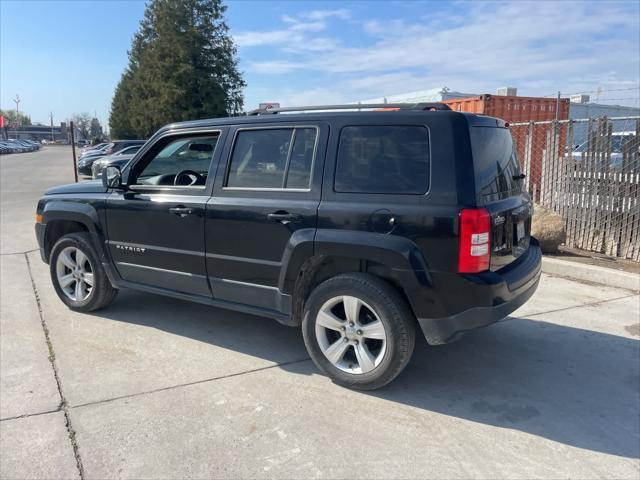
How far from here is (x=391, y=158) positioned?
3439 millimetres

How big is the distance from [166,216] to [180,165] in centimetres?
57

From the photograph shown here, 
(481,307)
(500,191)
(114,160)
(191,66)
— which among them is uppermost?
(191,66)

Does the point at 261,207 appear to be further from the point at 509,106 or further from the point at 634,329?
the point at 509,106

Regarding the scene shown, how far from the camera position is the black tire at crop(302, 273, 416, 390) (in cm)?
340

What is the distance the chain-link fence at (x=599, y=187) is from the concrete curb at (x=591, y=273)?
927 mm

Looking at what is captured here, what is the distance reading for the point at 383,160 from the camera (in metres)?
3.46

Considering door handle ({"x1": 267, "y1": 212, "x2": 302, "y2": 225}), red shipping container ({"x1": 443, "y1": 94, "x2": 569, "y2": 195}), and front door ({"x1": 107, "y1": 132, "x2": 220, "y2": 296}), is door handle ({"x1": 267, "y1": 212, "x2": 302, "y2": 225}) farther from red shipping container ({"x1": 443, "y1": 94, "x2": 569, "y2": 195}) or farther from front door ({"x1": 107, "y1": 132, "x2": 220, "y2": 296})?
red shipping container ({"x1": 443, "y1": 94, "x2": 569, "y2": 195})

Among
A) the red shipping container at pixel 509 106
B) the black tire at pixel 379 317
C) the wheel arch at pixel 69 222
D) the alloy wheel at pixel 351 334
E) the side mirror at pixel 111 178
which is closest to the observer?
the black tire at pixel 379 317

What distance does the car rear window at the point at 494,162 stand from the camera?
3.31 metres

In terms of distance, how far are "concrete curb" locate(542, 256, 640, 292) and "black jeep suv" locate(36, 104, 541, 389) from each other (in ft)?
8.78

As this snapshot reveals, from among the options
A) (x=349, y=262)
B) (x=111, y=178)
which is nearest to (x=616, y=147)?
(x=349, y=262)

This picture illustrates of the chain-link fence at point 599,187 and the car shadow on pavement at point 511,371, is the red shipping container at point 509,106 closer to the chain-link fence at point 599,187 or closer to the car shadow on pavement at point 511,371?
the chain-link fence at point 599,187

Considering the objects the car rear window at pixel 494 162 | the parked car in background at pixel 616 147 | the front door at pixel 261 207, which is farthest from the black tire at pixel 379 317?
the parked car in background at pixel 616 147

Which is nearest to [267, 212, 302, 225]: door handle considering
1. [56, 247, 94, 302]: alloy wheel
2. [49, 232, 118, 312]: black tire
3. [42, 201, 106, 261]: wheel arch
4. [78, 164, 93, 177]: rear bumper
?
[42, 201, 106, 261]: wheel arch
